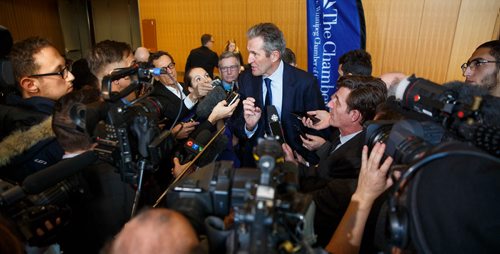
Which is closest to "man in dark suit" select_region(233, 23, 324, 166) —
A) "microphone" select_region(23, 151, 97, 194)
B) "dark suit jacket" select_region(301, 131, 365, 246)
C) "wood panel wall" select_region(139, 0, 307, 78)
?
"dark suit jacket" select_region(301, 131, 365, 246)

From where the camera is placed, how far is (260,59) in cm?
208

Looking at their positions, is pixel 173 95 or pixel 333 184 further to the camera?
pixel 173 95

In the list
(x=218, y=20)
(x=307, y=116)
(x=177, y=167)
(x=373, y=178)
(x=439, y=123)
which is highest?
(x=218, y=20)

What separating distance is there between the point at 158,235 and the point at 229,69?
2.04 metres

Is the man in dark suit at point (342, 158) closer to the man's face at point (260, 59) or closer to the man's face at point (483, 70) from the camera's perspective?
the man's face at point (260, 59)

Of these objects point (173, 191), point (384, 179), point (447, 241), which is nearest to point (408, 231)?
point (447, 241)

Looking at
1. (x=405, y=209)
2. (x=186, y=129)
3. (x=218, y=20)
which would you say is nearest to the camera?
(x=405, y=209)

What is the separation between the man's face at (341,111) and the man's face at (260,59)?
1.99ft

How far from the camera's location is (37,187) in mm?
867

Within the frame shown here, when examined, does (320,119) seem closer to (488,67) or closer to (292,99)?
(292,99)

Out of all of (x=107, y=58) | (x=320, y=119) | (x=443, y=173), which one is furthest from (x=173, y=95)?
(x=443, y=173)

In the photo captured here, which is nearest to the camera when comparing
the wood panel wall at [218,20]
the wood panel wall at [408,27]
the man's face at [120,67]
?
the man's face at [120,67]

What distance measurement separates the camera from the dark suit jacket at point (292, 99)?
2.11m

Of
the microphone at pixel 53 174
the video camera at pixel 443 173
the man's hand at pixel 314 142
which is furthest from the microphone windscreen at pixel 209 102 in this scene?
the video camera at pixel 443 173
